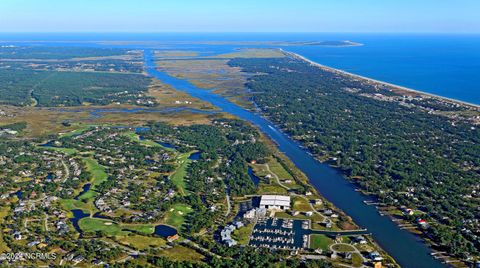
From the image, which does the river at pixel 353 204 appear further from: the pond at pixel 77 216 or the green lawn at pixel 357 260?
the pond at pixel 77 216

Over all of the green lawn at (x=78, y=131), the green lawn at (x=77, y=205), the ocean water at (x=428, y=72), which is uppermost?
the ocean water at (x=428, y=72)

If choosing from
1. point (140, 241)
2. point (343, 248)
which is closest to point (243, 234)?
point (343, 248)

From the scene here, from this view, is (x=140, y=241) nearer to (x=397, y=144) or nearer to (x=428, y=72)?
(x=397, y=144)

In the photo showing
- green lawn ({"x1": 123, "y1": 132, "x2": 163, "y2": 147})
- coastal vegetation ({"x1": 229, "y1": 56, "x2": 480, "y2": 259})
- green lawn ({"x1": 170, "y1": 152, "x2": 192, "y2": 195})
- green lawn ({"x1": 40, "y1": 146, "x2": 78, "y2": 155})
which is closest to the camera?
coastal vegetation ({"x1": 229, "y1": 56, "x2": 480, "y2": 259})

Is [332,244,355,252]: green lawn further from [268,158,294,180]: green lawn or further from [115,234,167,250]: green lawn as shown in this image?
[268,158,294,180]: green lawn

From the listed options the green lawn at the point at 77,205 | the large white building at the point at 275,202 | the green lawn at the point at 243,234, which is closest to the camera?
the green lawn at the point at 243,234

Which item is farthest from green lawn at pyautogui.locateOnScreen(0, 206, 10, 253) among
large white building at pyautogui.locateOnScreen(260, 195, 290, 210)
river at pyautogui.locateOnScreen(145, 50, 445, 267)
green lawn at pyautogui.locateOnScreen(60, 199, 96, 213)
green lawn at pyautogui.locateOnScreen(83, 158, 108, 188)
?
river at pyautogui.locateOnScreen(145, 50, 445, 267)

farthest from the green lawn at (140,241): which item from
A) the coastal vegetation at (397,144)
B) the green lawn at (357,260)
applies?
the coastal vegetation at (397,144)
